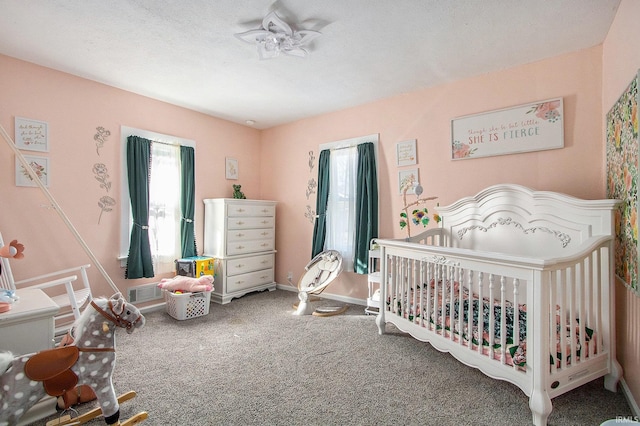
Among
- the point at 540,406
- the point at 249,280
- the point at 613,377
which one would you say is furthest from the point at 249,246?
the point at 613,377

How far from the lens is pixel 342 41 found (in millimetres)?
2273

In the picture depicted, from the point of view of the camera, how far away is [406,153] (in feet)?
10.9

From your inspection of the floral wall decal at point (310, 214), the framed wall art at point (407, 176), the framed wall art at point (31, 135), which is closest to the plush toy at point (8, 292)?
the framed wall art at point (31, 135)

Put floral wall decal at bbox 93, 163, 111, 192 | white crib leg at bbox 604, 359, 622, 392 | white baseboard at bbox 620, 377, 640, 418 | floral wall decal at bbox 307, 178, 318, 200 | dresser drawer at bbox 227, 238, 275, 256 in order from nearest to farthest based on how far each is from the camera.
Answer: white baseboard at bbox 620, 377, 640, 418 < white crib leg at bbox 604, 359, 622, 392 < floral wall decal at bbox 93, 163, 111, 192 < dresser drawer at bbox 227, 238, 275, 256 < floral wall decal at bbox 307, 178, 318, 200

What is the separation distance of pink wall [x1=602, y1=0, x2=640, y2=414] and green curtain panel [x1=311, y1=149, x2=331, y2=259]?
102 inches

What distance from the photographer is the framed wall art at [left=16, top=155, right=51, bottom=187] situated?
2.54 metres

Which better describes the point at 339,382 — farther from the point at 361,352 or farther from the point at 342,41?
the point at 342,41

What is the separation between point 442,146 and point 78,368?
125 inches

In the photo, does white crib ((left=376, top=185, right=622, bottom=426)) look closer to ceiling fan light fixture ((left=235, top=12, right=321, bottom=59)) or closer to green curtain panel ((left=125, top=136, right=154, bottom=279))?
ceiling fan light fixture ((left=235, top=12, right=321, bottom=59))

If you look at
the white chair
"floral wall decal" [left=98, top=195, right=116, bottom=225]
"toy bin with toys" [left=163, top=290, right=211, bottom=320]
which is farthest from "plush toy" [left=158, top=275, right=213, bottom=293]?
"floral wall decal" [left=98, top=195, right=116, bottom=225]

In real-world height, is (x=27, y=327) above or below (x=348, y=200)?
below

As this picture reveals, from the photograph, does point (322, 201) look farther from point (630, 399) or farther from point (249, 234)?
point (630, 399)

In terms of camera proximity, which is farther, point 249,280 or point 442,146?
point 249,280

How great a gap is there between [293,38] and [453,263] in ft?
6.16
